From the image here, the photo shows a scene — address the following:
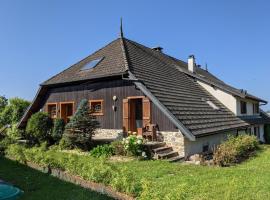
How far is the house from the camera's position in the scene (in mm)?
14203

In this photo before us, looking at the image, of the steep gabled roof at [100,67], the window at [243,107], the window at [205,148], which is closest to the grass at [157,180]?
the window at [205,148]

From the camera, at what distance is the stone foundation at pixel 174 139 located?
1361 centimetres

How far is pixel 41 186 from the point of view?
7891 millimetres

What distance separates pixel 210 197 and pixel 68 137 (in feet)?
29.5

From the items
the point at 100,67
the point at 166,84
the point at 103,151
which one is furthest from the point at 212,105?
the point at 103,151

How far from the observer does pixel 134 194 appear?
6.68 meters

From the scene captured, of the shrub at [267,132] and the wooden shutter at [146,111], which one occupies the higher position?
the wooden shutter at [146,111]

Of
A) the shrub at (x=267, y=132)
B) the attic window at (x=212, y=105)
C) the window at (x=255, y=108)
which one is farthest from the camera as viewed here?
the shrub at (x=267, y=132)

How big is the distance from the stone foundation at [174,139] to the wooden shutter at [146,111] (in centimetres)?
90

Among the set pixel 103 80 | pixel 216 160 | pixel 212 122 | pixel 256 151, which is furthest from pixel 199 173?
pixel 103 80

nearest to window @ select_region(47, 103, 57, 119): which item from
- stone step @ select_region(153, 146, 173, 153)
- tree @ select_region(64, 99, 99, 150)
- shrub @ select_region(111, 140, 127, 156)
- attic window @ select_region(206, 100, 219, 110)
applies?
tree @ select_region(64, 99, 99, 150)

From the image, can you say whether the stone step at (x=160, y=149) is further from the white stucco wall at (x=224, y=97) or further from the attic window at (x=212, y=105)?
the white stucco wall at (x=224, y=97)

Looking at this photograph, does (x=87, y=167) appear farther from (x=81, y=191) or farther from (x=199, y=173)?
(x=199, y=173)

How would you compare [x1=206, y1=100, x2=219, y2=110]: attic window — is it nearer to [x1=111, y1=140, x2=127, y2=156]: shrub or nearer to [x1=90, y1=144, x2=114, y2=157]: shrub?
[x1=111, y1=140, x2=127, y2=156]: shrub
